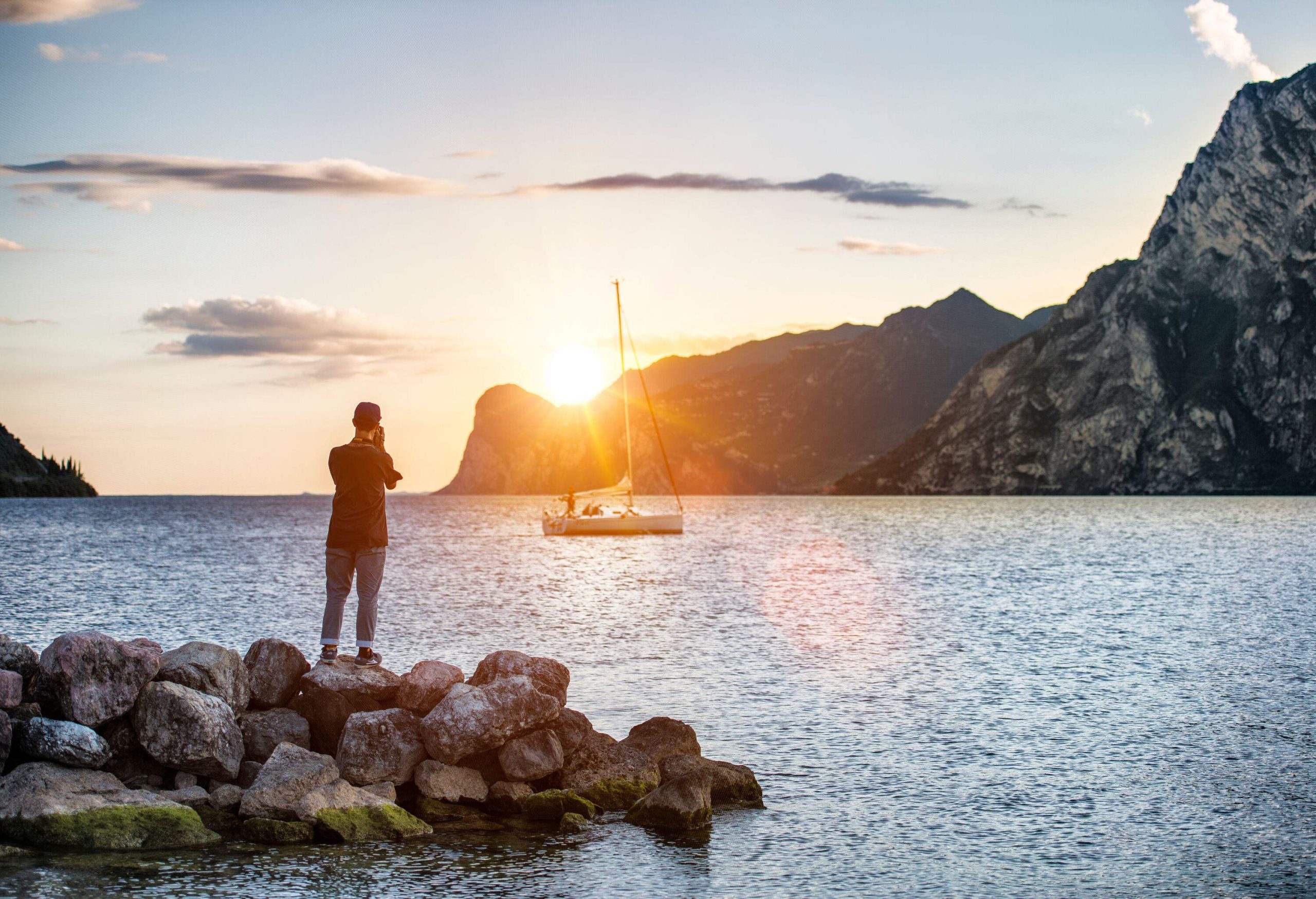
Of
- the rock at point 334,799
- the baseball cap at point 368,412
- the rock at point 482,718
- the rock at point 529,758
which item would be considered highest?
the baseball cap at point 368,412

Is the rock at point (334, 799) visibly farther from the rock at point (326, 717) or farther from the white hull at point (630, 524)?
the white hull at point (630, 524)

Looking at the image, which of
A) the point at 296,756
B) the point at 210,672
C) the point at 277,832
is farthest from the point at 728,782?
the point at 210,672

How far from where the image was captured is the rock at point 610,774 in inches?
595

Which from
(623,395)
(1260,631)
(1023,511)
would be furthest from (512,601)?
(1023,511)

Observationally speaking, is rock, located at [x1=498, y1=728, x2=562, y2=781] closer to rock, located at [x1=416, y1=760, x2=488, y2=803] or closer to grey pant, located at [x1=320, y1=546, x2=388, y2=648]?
rock, located at [x1=416, y1=760, x2=488, y2=803]

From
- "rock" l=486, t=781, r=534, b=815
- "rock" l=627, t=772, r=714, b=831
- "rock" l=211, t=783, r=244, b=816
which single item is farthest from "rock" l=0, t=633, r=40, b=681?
"rock" l=627, t=772, r=714, b=831

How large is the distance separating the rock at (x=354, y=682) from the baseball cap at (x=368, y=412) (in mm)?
3547

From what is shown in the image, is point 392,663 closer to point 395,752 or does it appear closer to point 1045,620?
point 395,752

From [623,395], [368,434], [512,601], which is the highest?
[623,395]

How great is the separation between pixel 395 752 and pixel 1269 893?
10.0 metres

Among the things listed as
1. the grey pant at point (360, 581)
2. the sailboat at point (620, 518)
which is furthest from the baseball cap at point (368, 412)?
the sailboat at point (620, 518)

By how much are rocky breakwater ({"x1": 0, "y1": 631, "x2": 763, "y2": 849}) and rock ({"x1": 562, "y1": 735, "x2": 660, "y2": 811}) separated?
2 centimetres

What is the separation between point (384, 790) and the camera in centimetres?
1451

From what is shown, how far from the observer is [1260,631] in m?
34.1
